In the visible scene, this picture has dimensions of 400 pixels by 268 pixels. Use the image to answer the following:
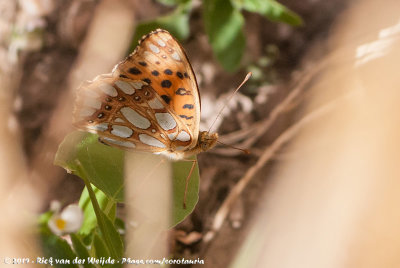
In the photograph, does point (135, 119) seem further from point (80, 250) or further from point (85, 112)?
point (80, 250)

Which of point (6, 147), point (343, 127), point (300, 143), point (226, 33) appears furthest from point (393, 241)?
point (6, 147)

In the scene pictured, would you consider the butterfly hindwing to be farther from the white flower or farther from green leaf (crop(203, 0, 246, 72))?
green leaf (crop(203, 0, 246, 72))

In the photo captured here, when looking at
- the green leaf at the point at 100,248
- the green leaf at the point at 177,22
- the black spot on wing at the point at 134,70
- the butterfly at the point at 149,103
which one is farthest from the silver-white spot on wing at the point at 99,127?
the green leaf at the point at 177,22

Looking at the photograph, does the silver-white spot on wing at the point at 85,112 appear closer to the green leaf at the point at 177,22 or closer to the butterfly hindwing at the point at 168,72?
the butterfly hindwing at the point at 168,72

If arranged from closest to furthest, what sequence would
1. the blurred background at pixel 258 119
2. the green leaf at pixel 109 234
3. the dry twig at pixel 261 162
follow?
the green leaf at pixel 109 234 < the blurred background at pixel 258 119 < the dry twig at pixel 261 162

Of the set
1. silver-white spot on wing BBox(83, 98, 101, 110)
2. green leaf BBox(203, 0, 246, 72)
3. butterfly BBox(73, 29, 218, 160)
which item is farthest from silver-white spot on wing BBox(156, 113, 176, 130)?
green leaf BBox(203, 0, 246, 72)

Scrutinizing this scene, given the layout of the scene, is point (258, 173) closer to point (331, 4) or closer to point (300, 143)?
point (300, 143)

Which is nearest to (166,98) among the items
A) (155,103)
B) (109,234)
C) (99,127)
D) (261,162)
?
(155,103)
